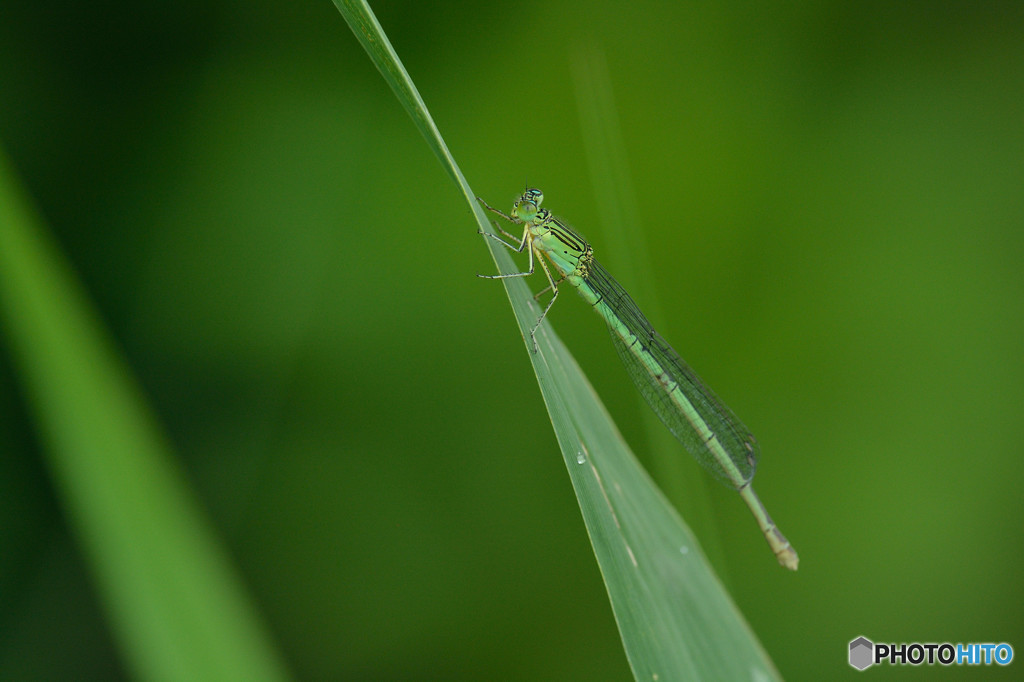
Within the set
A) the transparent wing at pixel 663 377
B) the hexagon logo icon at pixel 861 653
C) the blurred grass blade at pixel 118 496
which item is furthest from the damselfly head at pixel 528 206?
the hexagon logo icon at pixel 861 653

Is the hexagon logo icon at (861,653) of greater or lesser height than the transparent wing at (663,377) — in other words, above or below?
below

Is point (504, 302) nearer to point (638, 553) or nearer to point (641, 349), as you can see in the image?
point (641, 349)

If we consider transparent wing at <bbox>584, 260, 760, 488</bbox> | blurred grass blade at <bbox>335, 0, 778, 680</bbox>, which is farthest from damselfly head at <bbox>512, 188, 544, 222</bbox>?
blurred grass blade at <bbox>335, 0, 778, 680</bbox>

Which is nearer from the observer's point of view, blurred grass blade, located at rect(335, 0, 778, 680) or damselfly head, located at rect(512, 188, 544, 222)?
blurred grass blade, located at rect(335, 0, 778, 680)

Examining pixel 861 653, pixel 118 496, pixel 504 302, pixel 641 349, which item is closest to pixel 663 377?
pixel 641 349

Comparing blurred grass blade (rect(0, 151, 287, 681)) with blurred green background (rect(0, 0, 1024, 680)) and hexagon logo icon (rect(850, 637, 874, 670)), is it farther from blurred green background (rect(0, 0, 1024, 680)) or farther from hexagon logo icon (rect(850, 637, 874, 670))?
hexagon logo icon (rect(850, 637, 874, 670))

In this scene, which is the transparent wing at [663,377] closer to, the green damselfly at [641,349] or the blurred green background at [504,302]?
the green damselfly at [641,349]
